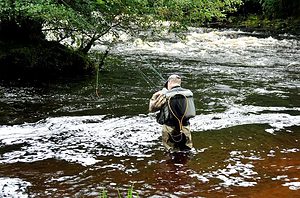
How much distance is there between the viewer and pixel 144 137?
969cm

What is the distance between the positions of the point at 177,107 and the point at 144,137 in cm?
175

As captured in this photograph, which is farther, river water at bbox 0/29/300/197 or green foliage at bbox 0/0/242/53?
green foliage at bbox 0/0/242/53

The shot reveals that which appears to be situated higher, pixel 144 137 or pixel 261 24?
pixel 261 24

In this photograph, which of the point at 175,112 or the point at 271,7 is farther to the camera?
the point at 271,7

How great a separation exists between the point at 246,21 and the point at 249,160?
113 ft

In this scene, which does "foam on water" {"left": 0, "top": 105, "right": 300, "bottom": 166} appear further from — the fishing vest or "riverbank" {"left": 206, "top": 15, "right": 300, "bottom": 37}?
"riverbank" {"left": 206, "top": 15, "right": 300, "bottom": 37}

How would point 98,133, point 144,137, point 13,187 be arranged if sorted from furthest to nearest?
point 98,133 → point 144,137 → point 13,187

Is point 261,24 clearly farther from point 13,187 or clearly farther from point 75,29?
point 13,187

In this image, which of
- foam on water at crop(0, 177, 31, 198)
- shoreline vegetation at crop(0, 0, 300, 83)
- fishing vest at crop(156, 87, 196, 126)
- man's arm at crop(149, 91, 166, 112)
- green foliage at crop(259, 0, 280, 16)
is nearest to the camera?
foam on water at crop(0, 177, 31, 198)

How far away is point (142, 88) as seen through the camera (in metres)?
14.3

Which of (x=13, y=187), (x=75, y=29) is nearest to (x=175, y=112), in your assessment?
(x=13, y=187)

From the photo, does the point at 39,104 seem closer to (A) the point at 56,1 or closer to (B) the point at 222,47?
(A) the point at 56,1

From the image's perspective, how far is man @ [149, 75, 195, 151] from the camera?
8.18m

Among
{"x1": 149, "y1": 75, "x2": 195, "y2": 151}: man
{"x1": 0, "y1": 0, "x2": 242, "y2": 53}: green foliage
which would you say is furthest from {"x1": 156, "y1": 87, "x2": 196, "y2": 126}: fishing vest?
{"x1": 0, "y1": 0, "x2": 242, "y2": 53}: green foliage
